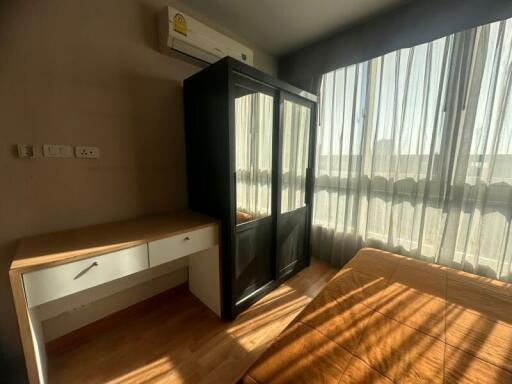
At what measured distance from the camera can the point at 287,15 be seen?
6.60 ft

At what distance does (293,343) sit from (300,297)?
1286 mm

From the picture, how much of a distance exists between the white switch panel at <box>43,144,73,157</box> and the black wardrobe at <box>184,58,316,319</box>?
2.75 feet

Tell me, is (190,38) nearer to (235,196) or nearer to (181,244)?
(235,196)

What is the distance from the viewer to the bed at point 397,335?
2.41ft

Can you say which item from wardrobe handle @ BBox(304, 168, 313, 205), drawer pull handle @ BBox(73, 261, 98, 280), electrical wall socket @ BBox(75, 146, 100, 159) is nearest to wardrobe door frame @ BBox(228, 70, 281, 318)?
wardrobe handle @ BBox(304, 168, 313, 205)

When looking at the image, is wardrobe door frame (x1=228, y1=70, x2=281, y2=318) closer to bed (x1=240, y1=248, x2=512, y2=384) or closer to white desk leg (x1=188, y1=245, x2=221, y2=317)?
white desk leg (x1=188, y1=245, x2=221, y2=317)

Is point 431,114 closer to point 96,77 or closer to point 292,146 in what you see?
point 292,146

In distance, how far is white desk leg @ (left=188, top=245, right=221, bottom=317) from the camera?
174 cm

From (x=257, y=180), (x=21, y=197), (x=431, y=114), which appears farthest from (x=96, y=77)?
(x=431, y=114)

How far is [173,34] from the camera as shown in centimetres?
166

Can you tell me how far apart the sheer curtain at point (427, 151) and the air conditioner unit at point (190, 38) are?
1238 mm

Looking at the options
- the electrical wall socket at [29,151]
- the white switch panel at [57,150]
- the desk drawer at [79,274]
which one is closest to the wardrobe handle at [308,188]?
the desk drawer at [79,274]

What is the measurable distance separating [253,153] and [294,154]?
573 millimetres

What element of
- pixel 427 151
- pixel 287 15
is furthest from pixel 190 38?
pixel 427 151
